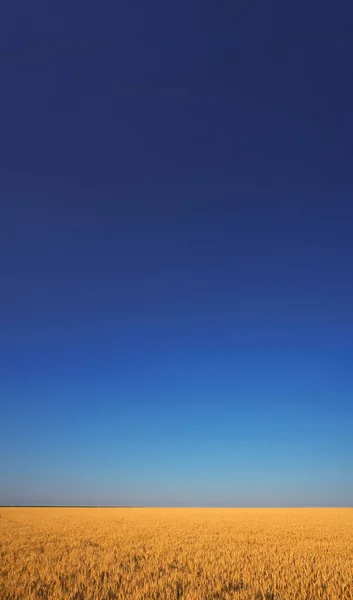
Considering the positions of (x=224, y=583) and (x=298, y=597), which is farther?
(x=224, y=583)

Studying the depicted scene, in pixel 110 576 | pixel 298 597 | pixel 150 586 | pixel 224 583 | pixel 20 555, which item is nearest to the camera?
pixel 298 597

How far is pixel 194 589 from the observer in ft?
29.5

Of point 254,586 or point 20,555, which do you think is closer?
point 254,586

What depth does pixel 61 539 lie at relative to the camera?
63.2 ft

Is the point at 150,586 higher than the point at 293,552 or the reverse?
higher

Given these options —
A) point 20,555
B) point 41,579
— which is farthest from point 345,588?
point 20,555

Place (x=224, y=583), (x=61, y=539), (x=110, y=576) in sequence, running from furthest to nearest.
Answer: (x=61, y=539)
(x=110, y=576)
(x=224, y=583)

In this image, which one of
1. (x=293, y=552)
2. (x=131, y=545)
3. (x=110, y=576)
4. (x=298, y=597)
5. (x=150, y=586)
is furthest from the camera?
(x=131, y=545)

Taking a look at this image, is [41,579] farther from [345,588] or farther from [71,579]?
[345,588]

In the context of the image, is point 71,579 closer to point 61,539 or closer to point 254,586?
point 254,586

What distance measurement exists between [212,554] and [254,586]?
5.27m

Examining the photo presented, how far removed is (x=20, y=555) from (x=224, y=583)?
8.29 metres

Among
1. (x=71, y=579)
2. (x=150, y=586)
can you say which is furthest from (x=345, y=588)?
(x=71, y=579)

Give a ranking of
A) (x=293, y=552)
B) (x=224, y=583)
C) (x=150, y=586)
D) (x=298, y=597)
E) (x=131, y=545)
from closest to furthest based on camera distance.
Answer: (x=298, y=597)
(x=150, y=586)
(x=224, y=583)
(x=293, y=552)
(x=131, y=545)
